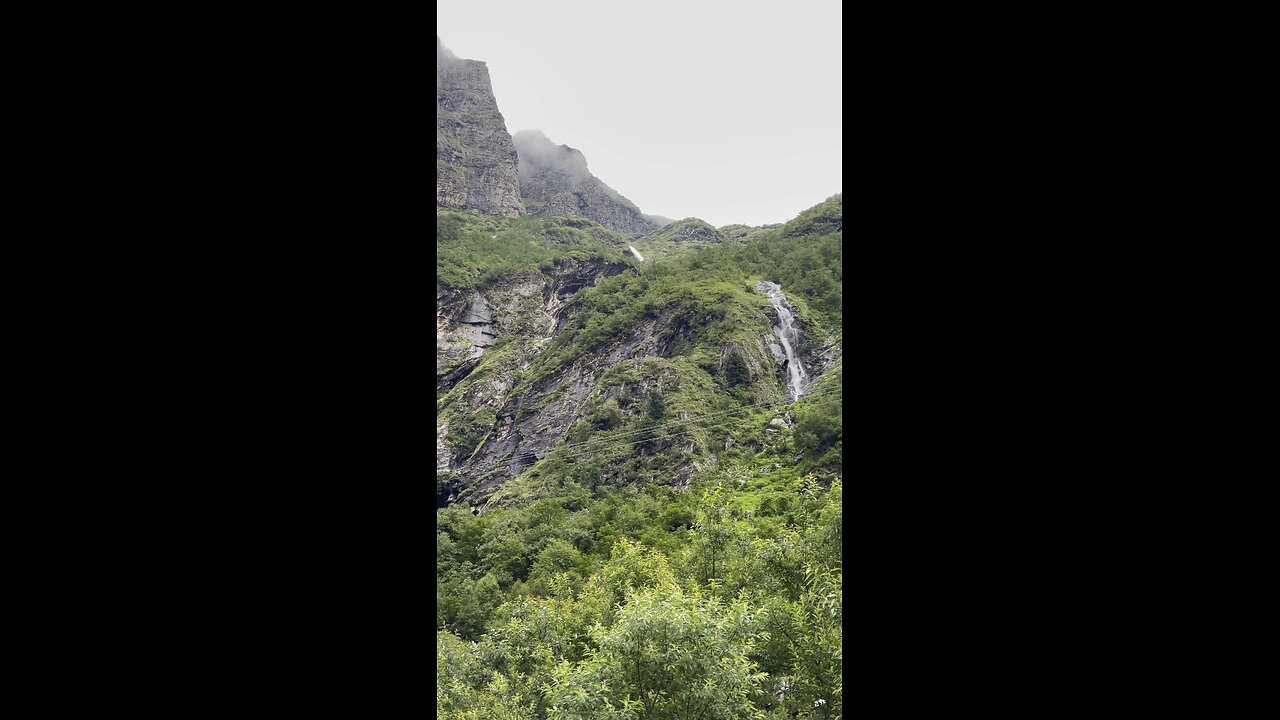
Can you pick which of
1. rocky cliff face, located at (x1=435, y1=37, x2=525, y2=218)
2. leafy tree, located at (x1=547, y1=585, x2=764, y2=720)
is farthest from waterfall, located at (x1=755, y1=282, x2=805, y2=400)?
rocky cliff face, located at (x1=435, y1=37, x2=525, y2=218)

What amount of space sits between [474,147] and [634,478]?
63545 millimetres

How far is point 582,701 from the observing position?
9547 millimetres

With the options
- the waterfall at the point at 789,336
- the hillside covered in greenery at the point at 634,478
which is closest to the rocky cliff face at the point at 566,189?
the hillside covered in greenery at the point at 634,478

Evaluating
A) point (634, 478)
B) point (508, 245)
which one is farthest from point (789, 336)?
point (508, 245)

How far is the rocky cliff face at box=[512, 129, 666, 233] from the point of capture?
99.4 metres

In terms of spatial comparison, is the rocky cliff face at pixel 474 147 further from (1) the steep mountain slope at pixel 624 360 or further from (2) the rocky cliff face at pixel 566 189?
(1) the steep mountain slope at pixel 624 360

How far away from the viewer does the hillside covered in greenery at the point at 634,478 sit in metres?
10.3

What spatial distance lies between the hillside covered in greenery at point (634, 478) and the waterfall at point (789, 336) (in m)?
0.57

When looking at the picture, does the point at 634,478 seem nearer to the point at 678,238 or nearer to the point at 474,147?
the point at 678,238
